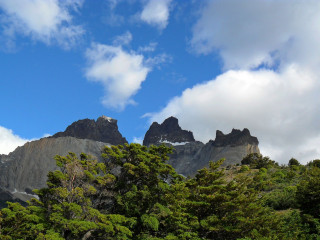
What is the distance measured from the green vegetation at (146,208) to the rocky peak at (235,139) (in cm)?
13939

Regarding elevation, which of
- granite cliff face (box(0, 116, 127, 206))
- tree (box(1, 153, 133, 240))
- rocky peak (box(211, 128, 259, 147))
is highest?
rocky peak (box(211, 128, 259, 147))

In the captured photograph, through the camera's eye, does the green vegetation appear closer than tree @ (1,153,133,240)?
Yes

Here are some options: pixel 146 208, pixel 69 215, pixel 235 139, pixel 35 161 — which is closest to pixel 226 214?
pixel 146 208

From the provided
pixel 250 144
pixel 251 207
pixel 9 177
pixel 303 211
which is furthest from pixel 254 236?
pixel 9 177

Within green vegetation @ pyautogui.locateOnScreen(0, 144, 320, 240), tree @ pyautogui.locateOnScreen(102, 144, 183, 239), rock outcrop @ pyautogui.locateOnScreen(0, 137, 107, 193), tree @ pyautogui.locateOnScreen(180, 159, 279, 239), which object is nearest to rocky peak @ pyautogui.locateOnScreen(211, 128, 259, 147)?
rock outcrop @ pyautogui.locateOnScreen(0, 137, 107, 193)

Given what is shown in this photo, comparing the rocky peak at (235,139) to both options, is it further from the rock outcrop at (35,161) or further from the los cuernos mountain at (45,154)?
the rock outcrop at (35,161)

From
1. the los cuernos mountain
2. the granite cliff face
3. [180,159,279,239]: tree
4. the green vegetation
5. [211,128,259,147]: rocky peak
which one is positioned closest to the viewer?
[180,159,279,239]: tree

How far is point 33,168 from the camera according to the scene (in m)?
157

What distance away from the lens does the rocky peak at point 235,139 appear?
163 m

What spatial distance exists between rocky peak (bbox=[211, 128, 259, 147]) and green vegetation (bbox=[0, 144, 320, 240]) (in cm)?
13939

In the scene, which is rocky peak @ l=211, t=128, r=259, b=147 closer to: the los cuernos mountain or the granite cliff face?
the los cuernos mountain

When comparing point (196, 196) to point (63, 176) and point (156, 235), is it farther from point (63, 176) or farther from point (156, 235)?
point (63, 176)

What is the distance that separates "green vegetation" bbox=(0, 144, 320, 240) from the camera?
2138 centimetres

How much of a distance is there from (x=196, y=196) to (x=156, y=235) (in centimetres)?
441
